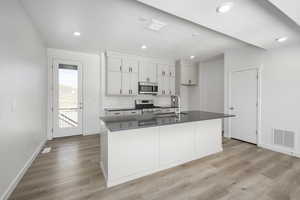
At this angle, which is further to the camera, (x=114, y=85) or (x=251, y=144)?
(x=114, y=85)

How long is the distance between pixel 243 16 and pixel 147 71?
10.6 feet

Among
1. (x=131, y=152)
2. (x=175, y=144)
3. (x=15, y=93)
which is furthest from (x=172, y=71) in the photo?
(x=15, y=93)

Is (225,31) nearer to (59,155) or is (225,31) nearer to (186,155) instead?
(186,155)

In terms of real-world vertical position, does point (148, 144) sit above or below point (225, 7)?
below

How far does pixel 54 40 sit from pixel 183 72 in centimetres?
417

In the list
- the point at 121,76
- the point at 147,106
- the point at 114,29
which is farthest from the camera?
the point at 147,106

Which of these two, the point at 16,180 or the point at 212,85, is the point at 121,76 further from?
the point at 212,85

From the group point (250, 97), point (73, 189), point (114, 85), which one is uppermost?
point (114, 85)

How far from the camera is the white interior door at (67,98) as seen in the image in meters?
4.23

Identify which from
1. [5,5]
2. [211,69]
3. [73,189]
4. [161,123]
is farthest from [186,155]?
[211,69]

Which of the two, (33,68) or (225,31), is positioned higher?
(225,31)

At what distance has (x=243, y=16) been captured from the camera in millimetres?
2078

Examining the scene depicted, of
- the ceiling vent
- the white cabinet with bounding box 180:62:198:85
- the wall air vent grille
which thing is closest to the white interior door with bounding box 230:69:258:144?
the wall air vent grille

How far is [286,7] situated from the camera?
5.69ft
